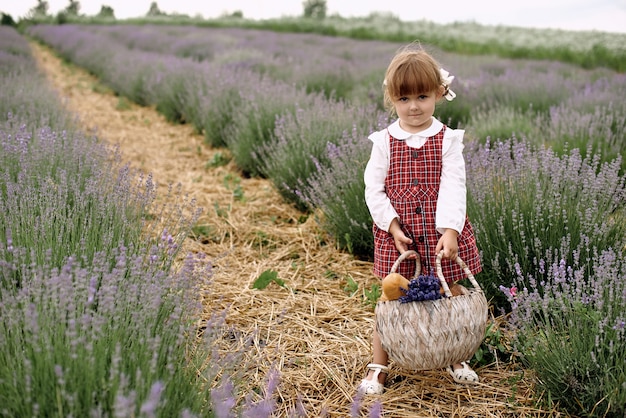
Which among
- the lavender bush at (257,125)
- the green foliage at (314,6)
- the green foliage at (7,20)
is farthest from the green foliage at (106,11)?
the lavender bush at (257,125)

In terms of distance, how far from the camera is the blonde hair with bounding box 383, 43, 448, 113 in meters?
2.07

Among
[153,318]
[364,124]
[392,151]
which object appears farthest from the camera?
[364,124]

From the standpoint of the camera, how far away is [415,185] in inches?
86.0

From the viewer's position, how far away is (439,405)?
2061mm

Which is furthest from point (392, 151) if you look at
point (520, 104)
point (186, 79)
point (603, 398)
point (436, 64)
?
point (186, 79)

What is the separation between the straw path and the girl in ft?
0.36

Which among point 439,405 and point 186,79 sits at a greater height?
point 186,79

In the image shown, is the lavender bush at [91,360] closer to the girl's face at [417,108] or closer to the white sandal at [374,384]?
the white sandal at [374,384]

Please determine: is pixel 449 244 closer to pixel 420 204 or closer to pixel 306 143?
pixel 420 204

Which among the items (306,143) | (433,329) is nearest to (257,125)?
(306,143)

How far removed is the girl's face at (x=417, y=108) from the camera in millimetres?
2123

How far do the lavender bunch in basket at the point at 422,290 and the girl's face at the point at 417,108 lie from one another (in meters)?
0.61

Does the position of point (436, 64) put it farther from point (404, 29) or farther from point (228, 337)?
point (404, 29)

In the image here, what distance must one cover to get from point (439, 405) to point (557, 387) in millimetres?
415
